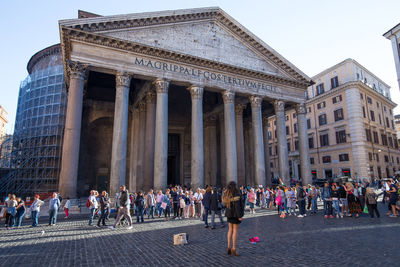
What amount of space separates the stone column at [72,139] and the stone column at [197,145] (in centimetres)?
686

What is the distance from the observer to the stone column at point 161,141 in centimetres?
1499

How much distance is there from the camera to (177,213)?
11.9m

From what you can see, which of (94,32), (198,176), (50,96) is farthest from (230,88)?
(50,96)

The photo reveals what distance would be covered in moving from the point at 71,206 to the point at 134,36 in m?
10.5

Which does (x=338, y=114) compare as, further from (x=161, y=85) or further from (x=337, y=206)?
(x=161, y=85)

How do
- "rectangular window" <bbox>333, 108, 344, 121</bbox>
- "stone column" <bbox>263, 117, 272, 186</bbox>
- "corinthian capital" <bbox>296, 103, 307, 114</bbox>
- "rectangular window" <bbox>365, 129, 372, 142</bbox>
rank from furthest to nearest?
"rectangular window" <bbox>333, 108, 344, 121</bbox> < "rectangular window" <bbox>365, 129, 372, 142</bbox> < "stone column" <bbox>263, 117, 272, 186</bbox> < "corinthian capital" <bbox>296, 103, 307, 114</bbox>

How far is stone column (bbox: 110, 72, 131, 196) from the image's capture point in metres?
13.7

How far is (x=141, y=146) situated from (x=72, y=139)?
6374mm

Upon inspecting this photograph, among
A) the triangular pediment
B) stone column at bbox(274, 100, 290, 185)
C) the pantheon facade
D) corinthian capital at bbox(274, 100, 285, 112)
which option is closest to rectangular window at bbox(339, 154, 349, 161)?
the pantheon facade

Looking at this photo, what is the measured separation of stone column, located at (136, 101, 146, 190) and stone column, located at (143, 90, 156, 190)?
5.23ft

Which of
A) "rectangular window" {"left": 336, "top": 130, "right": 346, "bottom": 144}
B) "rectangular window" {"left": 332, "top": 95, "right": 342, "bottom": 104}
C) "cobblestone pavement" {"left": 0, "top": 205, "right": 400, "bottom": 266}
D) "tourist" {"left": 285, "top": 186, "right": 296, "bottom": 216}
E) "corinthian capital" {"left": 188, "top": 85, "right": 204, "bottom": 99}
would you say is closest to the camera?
"cobblestone pavement" {"left": 0, "top": 205, "right": 400, "bottom": 266}

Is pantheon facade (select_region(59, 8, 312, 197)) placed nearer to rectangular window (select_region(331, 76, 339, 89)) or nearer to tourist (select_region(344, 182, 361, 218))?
tourist (select_region(344, 182, 361, 218))

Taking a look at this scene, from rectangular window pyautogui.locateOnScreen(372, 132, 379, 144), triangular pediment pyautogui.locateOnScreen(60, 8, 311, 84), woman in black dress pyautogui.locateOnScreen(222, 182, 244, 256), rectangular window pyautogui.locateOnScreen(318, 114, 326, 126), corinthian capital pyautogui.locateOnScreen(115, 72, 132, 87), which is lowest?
woman in black dress pyautogui.locateOnScreen(222, 182, 244, 256)

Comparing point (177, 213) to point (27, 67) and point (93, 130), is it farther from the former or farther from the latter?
point (27, 67)
